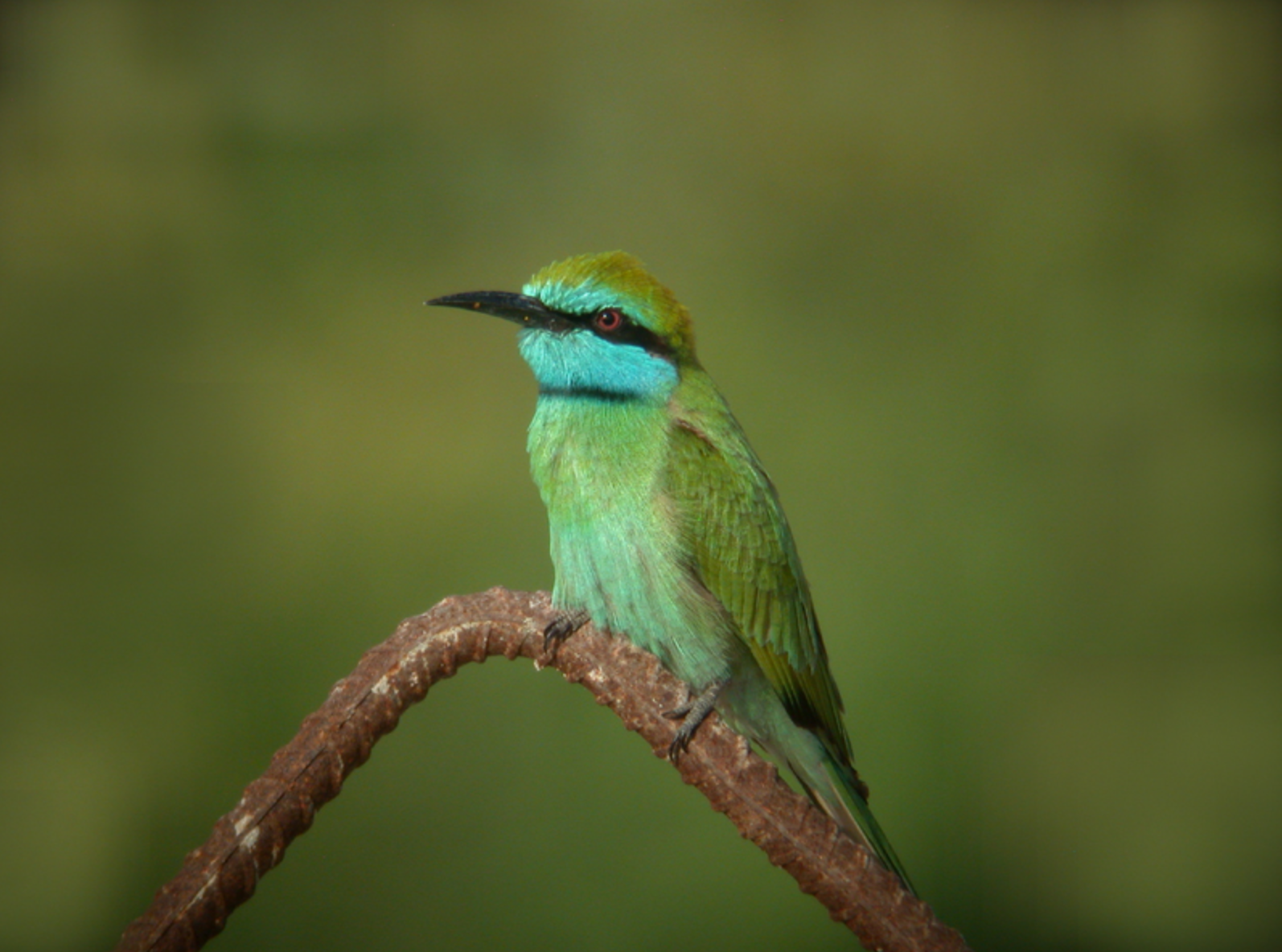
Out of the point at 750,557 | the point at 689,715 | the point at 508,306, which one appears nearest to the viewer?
the point at 689,715

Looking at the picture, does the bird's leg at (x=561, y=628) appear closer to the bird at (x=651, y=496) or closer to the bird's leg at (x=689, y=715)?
the bird at (x=651, y=496)

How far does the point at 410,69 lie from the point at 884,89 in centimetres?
127

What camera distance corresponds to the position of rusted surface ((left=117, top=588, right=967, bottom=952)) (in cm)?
160

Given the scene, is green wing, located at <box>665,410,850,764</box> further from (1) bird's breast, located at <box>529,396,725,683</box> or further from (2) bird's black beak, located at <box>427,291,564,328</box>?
(2) bird's black beak, located at <box>427,291,564,328</box>

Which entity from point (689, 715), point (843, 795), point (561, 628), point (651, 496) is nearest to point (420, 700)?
point (561, 628)

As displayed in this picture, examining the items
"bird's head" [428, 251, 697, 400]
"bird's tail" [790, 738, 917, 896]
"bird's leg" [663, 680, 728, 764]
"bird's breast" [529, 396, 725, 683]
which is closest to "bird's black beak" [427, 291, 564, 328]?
"bird's head" [428, 251, 697, 400]

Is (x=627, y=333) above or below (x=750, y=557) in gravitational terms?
Result: above

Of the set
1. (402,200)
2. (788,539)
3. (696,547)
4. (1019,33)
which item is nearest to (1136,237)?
(1019,33)

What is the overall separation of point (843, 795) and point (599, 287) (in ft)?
3.54

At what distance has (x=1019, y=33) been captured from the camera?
3236mm

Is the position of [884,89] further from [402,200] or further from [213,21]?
[213,21]

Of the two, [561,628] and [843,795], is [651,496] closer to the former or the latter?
[561,628]

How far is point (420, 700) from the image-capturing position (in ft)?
5.91

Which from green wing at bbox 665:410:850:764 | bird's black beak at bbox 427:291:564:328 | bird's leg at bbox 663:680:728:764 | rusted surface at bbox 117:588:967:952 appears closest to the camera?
rusted surface at bbox 117:588:967:952
